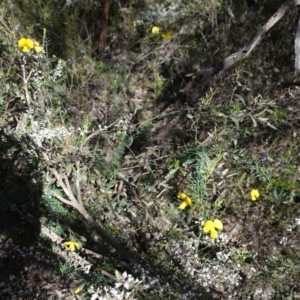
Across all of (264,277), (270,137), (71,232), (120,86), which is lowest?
(264,277)

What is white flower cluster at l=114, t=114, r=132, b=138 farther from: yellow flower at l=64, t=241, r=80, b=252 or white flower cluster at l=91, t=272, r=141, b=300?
white flower cluster at l=91, t=272, r=141, b=300

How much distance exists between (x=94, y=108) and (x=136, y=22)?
92cm

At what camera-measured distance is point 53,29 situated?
3.10 meters

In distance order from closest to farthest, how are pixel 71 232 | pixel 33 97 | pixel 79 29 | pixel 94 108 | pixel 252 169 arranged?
pixel 71 232 < pixel 252 169 < pixel 33 97 < pixel 94 108 < pixel 79 29

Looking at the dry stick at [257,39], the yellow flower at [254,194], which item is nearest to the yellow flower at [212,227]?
the yellow flower at [254,194]

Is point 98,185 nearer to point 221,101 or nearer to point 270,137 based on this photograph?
point 221,101

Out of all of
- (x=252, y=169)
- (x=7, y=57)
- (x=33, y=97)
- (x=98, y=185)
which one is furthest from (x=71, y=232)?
(x=7, y=57)

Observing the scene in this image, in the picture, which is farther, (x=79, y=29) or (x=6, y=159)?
(x=79, y=29)

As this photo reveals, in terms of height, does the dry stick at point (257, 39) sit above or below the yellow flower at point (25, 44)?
below

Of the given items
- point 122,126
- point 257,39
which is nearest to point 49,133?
point 122,126

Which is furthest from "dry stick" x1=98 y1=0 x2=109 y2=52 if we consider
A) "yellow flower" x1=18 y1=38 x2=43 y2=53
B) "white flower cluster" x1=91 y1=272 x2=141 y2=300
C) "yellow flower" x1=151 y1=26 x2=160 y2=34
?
"white flower cluster" x1=91 y1=272 x2=141 y2=300

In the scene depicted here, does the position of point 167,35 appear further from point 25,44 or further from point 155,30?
point 25,44

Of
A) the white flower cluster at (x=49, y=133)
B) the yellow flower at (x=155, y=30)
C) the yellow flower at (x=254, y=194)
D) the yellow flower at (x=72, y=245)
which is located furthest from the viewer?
the yellow flower at (x=155, y=30)

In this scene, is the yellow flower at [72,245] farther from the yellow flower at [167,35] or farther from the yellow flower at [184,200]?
the yellow flower at [167,35]
